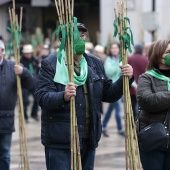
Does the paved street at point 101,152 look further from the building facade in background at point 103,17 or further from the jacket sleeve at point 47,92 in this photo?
the building facade in background at point 103,17

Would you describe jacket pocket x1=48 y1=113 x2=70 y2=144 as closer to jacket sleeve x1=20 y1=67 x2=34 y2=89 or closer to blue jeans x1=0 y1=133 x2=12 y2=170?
blue jeans x1=0 y1=133 x2=12 y2=170

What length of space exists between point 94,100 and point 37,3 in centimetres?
2410

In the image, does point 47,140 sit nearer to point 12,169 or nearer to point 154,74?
point 154,74

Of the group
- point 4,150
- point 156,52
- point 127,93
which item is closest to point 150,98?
point 127,93

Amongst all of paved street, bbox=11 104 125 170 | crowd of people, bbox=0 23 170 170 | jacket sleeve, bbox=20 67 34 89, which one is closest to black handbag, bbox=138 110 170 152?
crowd of people, bbox=0 23 170 170

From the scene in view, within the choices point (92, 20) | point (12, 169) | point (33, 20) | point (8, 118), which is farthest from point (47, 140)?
point (92, 20)

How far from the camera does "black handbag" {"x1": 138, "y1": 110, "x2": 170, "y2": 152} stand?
18.3 ft

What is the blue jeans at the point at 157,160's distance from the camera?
5703 mm

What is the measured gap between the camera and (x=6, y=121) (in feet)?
24.2

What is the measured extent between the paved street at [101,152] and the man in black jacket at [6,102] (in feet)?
4.38

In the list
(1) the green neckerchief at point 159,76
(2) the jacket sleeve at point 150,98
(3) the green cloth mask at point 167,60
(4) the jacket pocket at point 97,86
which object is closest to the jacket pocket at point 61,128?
(4) the jacket pocket at point 97,86

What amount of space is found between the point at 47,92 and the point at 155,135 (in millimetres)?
985

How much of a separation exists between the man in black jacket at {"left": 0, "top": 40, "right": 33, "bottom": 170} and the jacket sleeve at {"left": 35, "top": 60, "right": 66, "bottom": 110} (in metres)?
1.89

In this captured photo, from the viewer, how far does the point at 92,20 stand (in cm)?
3784
